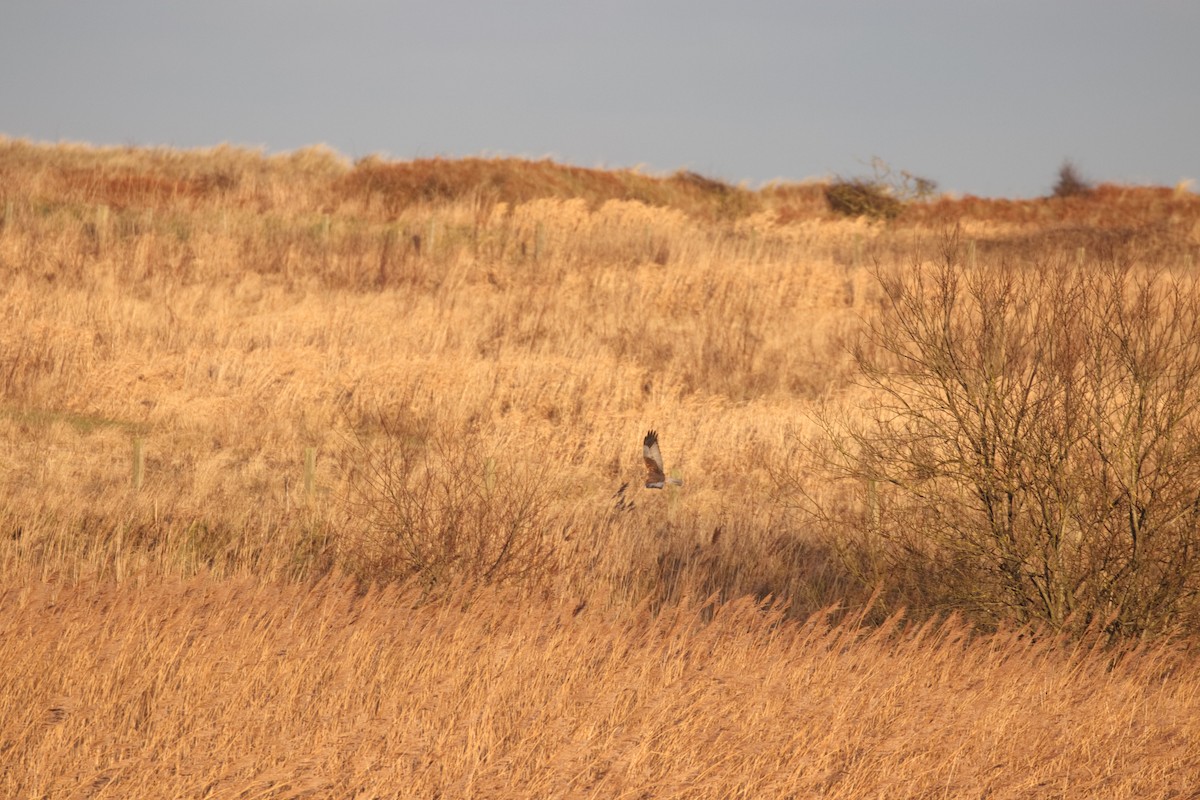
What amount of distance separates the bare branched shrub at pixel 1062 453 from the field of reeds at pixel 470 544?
323mm

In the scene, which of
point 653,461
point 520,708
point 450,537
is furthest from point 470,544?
point 520,708

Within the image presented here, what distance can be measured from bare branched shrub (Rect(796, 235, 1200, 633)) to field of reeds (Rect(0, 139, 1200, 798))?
0.32 m

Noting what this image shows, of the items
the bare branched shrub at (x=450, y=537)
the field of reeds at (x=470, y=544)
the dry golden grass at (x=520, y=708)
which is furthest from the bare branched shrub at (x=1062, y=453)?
the bare branched shrub at (x=450, y=537)

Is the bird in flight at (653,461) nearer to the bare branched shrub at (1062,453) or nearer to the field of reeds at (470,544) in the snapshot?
the field of reeds at (470,544)

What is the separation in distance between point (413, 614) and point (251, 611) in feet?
3.63

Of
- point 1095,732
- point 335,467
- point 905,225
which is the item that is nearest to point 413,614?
point 1095,732

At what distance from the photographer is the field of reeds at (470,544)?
5.22 metres

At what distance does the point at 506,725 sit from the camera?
552cm

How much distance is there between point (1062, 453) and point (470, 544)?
4.09m

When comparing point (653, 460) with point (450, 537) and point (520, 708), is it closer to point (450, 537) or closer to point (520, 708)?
point (450, 537)

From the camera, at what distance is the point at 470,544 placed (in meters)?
8.78

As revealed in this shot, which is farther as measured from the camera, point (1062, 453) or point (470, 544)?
point (470, 544)

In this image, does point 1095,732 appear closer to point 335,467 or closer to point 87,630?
point 87,630

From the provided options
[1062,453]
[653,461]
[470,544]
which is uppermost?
[1062,453]
